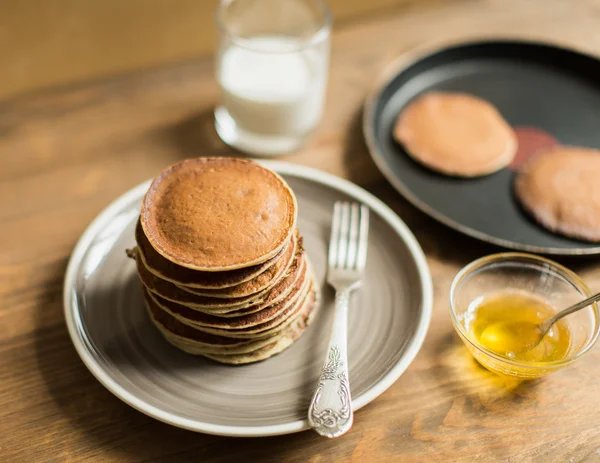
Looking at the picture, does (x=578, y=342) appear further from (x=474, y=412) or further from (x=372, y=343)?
(x=372, y=343)

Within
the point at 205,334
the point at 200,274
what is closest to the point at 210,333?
the point at 205,334

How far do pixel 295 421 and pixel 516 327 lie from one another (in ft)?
1.25

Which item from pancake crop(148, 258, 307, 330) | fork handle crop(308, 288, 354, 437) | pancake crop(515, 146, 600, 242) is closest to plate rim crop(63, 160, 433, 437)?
fork handle crop(308, 288, 354, 437)

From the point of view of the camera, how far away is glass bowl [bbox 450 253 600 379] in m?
0.95

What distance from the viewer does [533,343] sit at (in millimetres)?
962

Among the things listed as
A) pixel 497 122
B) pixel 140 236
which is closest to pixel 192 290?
pixel 140 236

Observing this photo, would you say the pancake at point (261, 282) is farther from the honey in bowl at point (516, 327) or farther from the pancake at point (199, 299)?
the honey in bowl at point (516, 327)

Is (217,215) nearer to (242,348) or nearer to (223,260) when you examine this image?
(223,260)

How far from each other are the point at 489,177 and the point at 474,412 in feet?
1.71

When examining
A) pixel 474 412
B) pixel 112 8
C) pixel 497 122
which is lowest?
pixel 474 412

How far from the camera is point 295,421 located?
83 centimetres

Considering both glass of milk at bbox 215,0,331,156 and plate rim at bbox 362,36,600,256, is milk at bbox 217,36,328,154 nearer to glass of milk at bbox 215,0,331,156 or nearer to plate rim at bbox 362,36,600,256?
glass of milk at bbox 215,0,331,156

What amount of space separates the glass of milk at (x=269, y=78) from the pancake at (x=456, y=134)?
20 centimetres

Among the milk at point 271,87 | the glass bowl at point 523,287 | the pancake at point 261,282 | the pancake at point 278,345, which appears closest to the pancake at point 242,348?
the pancake at point 278,345
